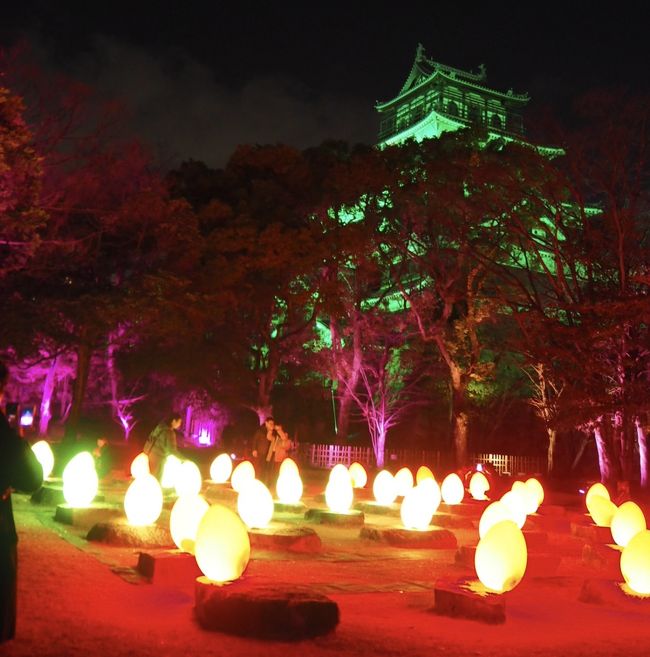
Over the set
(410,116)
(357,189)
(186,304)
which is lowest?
(186,304)

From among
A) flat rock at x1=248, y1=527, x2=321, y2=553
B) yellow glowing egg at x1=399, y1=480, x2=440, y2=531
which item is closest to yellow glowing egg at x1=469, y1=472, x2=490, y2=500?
yellow glowing egg at x1=399, y1=480, x2=440, y2=531

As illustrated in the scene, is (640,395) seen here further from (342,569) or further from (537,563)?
(342,569)

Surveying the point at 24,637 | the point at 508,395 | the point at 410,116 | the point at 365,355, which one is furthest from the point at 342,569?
the point at 410,116

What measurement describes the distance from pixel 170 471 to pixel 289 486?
2.57 m

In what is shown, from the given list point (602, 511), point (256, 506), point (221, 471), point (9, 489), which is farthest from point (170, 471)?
point (9, 489)

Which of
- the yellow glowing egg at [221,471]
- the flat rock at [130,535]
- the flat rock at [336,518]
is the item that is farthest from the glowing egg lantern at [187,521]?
the yellow glowing egg at [221,471]

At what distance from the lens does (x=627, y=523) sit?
401 inches

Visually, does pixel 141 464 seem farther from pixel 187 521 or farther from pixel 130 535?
pixel 187 521

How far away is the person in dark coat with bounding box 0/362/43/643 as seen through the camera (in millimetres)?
4457

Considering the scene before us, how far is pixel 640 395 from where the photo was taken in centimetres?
1689

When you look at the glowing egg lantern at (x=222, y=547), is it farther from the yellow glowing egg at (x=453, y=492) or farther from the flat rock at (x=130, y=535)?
the yellow glowing egg at (x=453, y=492)

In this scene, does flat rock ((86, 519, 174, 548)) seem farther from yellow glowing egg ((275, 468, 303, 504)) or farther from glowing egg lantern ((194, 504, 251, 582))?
yellow glowing egg ((275, 468, 303, 504))

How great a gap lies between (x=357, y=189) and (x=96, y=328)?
9626mm

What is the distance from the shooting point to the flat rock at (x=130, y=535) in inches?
360
